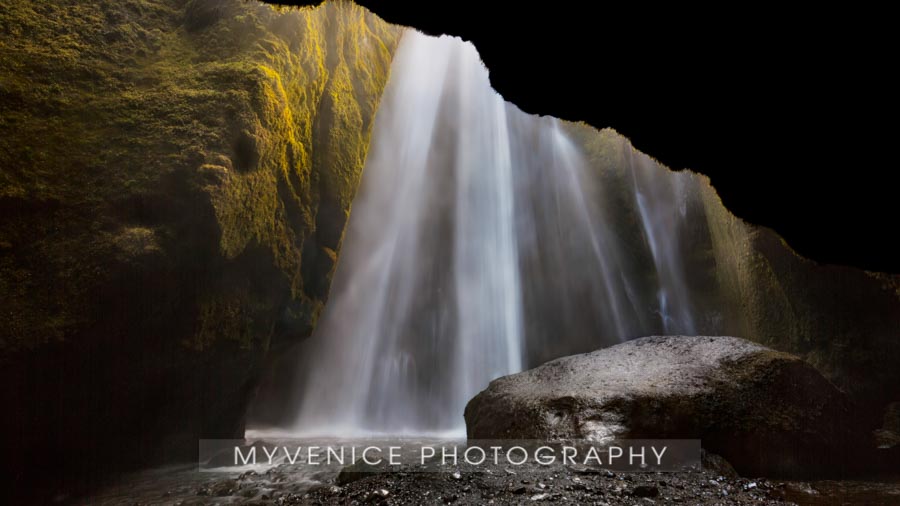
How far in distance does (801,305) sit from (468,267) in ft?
43.7

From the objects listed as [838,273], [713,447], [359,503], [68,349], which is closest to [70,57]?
[68,349]

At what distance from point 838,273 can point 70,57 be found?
45.9ft

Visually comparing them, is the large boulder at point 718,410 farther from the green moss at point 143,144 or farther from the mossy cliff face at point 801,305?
the green moss at point 143,144

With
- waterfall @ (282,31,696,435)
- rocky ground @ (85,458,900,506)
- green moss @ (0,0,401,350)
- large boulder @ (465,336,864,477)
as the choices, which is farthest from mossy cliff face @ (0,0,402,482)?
waterfall @ (282,31,696,435)

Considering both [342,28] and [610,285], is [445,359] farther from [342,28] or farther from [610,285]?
[342,28]

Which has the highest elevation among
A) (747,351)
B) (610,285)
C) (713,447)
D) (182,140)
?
(182,140)

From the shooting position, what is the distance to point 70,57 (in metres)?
6.37

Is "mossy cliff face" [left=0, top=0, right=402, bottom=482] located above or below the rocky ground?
above

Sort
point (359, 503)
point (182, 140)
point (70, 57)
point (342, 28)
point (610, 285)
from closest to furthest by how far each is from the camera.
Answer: point (359, 503), point (70, 57), point (182, 140), point (342, 28), point (610, 285)

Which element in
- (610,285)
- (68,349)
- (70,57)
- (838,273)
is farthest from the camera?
(610,285)

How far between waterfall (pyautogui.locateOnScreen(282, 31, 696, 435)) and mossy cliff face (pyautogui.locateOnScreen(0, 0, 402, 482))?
8.84 meters

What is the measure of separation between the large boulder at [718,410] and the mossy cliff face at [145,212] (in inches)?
222

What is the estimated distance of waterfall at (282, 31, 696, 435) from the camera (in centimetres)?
1723

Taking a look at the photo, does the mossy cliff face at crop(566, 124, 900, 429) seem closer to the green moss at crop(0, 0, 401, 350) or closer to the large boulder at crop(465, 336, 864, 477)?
the large boulder at crop(465, 336, 864, 477)
